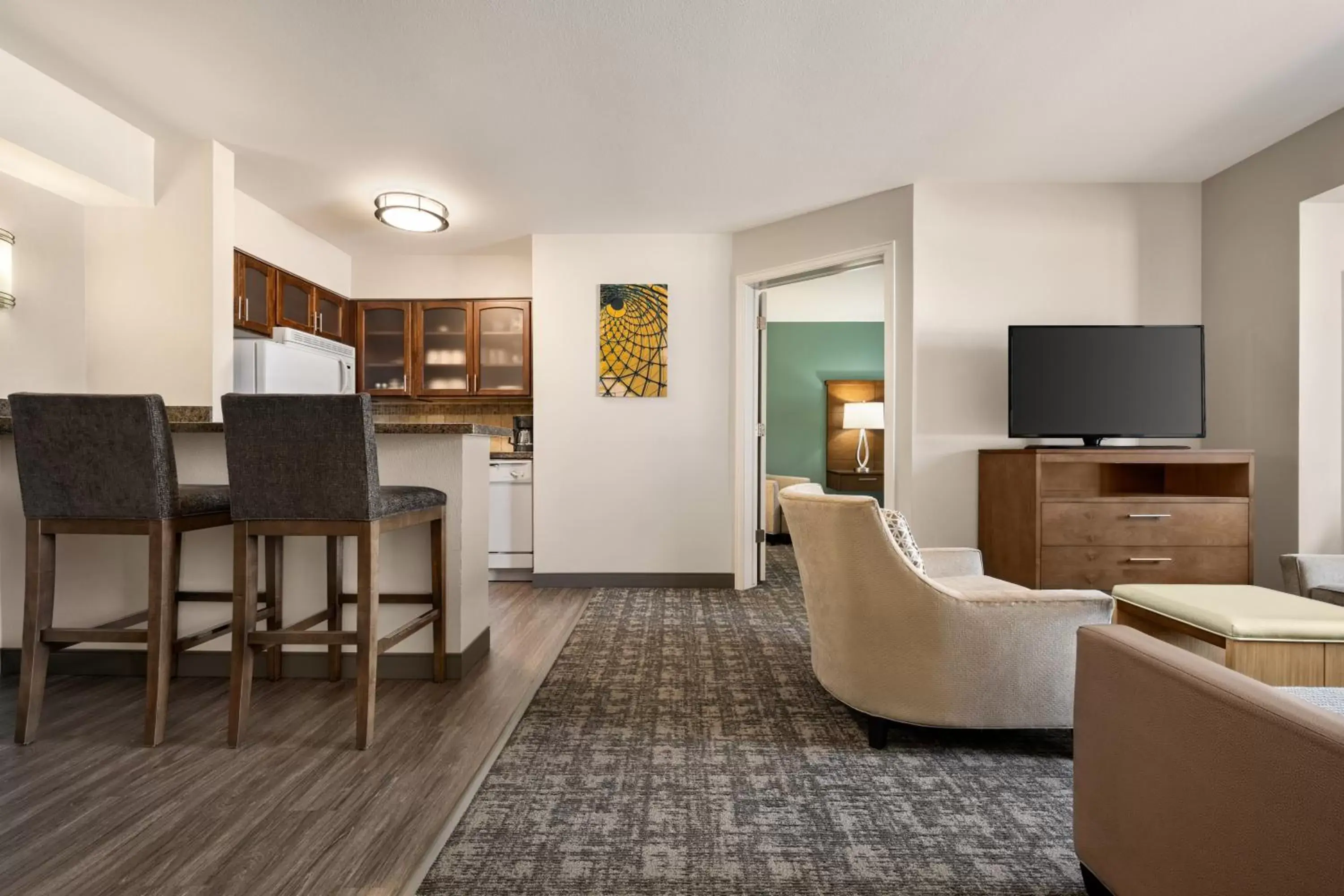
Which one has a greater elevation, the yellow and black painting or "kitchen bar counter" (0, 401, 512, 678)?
the yellow and black painting

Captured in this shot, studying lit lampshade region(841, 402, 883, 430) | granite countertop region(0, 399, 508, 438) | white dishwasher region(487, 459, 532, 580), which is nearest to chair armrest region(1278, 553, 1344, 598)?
granite countertop region(0, 399, 508, 438)

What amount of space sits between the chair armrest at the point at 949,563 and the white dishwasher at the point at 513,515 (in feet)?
9.23

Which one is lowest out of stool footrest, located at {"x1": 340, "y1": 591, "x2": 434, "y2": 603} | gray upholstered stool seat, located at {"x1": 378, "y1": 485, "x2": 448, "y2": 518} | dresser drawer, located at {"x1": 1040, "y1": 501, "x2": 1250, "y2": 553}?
stool footrest, located at {"x1": 340, "y1": 591, "x2": 434, "y2": 603}

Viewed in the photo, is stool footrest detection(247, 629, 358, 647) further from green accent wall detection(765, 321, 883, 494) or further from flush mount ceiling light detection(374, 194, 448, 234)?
green accent wall detection(765, 321, 883, 494)

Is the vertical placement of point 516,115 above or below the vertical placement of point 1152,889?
above

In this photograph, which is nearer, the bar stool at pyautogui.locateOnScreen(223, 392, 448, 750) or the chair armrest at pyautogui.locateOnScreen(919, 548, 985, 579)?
the bar stool at pyautogui.locateOnScreen(223, 392, 448, 750)

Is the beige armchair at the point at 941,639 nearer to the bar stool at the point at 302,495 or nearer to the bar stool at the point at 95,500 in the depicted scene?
the bar stool at the point at 302,495

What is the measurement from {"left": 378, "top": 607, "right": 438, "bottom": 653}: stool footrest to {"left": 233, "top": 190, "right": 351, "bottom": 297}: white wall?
2.69 meters

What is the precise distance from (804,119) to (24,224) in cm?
350

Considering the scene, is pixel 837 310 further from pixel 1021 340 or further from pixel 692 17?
pixel 692 17

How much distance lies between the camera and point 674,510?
4.46 m

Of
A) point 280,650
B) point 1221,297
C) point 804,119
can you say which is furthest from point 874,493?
point 280,650

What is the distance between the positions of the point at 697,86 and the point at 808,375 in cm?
477

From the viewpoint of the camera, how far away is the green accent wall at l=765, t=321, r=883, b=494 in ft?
23.3
